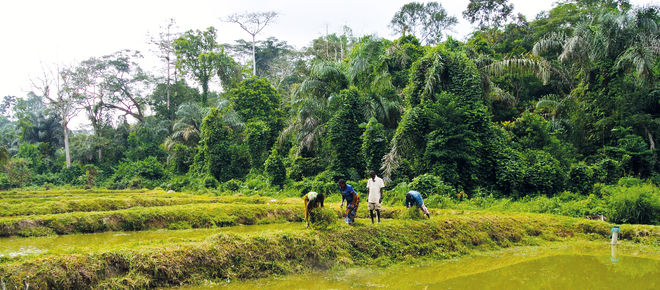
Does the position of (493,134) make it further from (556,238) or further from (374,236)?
(374,236)

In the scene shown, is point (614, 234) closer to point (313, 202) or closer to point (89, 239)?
point (313, 202)

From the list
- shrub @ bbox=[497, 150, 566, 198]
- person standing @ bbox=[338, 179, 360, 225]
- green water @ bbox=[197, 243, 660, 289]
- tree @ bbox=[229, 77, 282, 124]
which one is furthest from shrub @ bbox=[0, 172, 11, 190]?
shrub @ bbox=[497, 150, 566, 198]

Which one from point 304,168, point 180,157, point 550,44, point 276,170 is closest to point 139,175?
point 180,157

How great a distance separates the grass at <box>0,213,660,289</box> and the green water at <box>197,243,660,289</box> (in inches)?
13.5

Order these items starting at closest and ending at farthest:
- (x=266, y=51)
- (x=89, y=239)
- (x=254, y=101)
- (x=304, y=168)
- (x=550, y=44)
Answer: (x=89, y=239) < (x=550, y=44) < (x=304, y=168) < (x=254, y=101) < (x=266, y=51)

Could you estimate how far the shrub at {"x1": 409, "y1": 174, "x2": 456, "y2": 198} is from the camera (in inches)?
575

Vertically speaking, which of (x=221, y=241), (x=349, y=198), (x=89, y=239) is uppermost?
(x=349, y=198)

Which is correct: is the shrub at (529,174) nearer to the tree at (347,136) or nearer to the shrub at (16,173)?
the tree at (347,136)

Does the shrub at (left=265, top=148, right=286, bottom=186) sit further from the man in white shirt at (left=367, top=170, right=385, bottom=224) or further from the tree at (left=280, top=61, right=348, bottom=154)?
the man in white shirt at (left=367, top=170, right=385, bottom=224)

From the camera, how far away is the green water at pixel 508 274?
639cm

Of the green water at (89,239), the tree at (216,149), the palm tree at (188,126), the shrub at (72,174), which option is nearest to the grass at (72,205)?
the green water at (89,239)

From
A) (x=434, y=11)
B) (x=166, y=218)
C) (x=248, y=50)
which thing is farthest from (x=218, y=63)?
(x=166, y=218)

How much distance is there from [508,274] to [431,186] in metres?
7.75

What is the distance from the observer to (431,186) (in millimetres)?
14758
